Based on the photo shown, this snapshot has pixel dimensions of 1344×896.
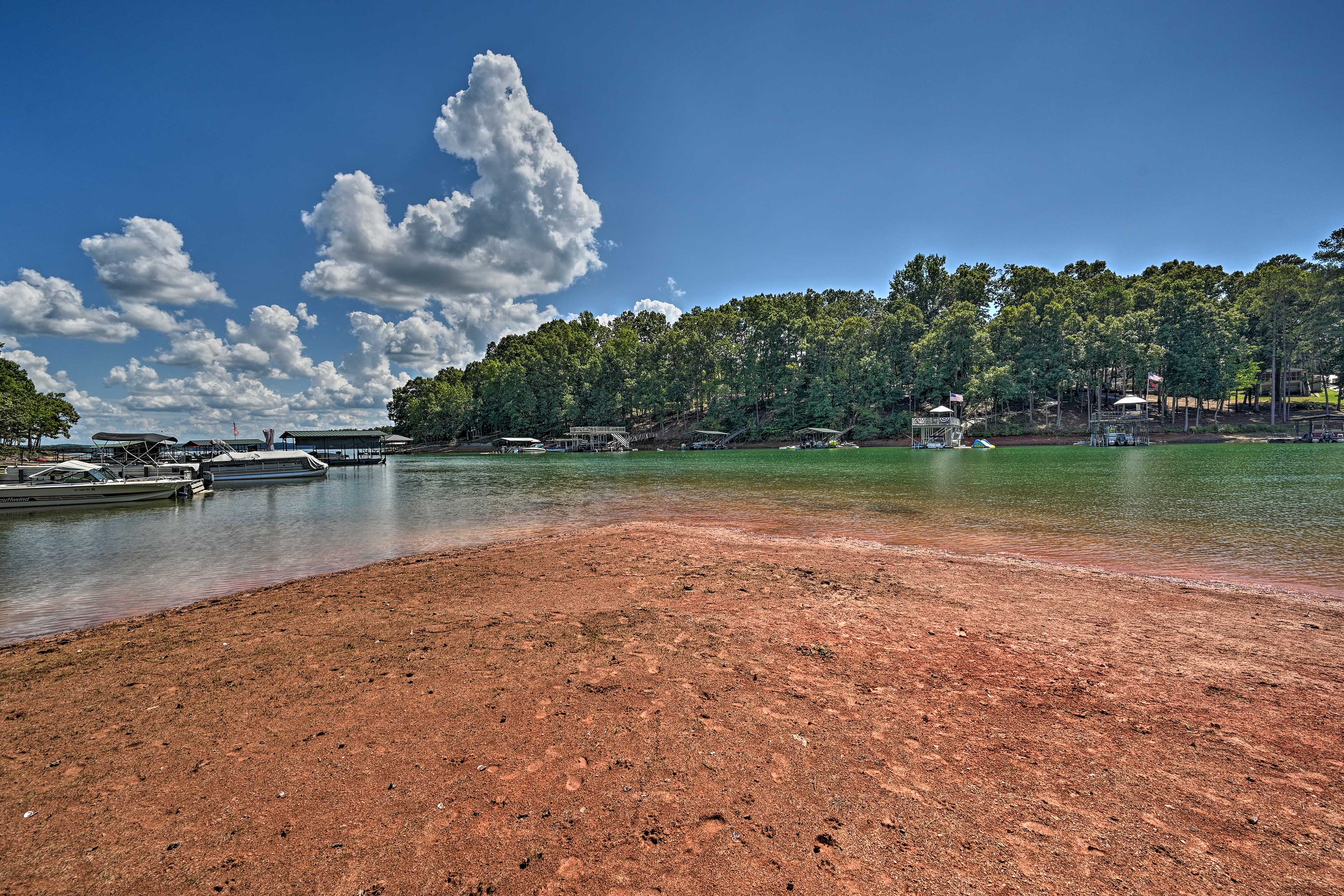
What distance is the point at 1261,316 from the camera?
211 ft

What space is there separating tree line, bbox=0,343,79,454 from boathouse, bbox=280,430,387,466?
746 inches

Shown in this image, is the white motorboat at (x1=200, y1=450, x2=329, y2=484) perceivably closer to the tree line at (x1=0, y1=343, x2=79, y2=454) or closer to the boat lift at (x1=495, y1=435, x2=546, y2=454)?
the tree line at (x1=0, y1=343, x2=79, y2=454)

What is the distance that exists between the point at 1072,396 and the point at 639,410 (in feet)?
212

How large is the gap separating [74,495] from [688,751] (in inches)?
1159

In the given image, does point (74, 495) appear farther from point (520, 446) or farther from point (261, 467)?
point (520, 446)

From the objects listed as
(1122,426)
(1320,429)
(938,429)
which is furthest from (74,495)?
(1320,429)

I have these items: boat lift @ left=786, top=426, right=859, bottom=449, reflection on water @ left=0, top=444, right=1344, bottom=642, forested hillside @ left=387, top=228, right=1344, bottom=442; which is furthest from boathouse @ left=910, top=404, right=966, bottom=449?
reflection on water @ left=0, top=444, right=1344, bottom=642

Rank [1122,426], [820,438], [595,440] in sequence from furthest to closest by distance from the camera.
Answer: [595,440] < [820,438] < [1122,426]

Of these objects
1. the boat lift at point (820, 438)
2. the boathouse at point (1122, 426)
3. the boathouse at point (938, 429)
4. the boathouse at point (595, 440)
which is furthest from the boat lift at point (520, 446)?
the boathouse at point (1122, 426)

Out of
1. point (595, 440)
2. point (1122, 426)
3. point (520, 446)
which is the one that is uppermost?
point (1122, 426)

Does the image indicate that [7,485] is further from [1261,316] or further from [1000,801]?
[1261,316]

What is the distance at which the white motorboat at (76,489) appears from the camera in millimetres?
20422

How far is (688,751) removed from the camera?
11.8ft

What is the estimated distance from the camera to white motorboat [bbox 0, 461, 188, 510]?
2042cm
